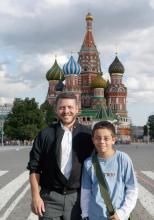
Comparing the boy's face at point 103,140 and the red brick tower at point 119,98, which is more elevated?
the red brick tower at point 119,98

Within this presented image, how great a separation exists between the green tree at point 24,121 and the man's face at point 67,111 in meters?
60.3

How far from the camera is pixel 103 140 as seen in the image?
3.37 m

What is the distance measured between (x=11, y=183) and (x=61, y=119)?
8.62 metres

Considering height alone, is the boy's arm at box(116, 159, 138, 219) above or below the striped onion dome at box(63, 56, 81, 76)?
below

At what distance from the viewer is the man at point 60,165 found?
11.7ft

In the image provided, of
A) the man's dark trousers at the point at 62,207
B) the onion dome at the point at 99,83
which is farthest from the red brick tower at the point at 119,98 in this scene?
the man's dark trousers at the point at 62,207

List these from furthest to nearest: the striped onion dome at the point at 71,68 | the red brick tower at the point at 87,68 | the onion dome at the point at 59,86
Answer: the red brick tower at the point at 87,68, the onion dome at the point at 59,86, the striped onion dome at the point at 71,68

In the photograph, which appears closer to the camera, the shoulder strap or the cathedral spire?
the shoulder strap

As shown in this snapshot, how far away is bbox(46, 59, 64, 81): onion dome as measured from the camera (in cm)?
9056

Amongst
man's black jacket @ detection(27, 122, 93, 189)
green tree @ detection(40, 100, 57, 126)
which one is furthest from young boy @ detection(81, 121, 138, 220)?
green tree @ detection(40, 100, 57, 126)

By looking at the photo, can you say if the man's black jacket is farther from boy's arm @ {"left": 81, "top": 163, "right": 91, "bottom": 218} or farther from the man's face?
boy's arm @ {"left": 81, "top": 163, "right": 91, "bottom": 218}

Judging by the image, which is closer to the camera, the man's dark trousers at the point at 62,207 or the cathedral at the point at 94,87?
the man's dark trousers at the point at 62,207

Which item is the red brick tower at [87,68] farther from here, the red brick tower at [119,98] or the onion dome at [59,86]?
the onion dome at [59,86]

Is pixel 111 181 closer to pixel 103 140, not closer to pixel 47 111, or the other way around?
pixel 103 140
